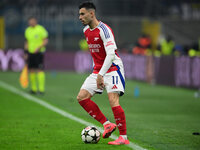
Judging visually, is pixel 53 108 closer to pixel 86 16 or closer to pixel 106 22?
pixel 86 16

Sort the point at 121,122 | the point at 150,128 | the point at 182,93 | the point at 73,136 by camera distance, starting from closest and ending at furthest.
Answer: the point at 121,122 < the point at 73,136 < the point at 150,128 < the point at 182,93

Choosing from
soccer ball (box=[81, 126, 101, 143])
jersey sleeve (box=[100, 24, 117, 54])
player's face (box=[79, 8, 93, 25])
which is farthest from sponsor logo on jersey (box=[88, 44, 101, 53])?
soccer ball (box=[81, 126, 101, 143])

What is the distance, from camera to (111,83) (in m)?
7.45

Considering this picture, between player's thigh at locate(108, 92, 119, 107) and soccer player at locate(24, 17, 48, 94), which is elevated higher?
soccer player at locate(24, 17, 48, 94)

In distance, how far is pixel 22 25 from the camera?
34531 mm

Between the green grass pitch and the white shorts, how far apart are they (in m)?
0.74

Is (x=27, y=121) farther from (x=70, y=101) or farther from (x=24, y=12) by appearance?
(x=24, y=12)

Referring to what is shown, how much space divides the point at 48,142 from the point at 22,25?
2760 centimetres

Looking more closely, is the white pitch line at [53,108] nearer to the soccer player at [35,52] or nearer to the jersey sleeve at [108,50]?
the soccer player at [35,52]

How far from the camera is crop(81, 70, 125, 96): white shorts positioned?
7.44 m

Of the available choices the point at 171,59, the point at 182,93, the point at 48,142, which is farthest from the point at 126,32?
the point at 48,142

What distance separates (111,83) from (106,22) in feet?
89.1

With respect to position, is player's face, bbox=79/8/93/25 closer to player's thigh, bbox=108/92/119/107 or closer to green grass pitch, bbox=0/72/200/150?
player's thigh, bbox=108/92/119/107

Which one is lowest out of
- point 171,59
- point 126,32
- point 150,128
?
point 150,128
